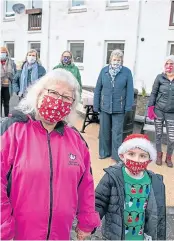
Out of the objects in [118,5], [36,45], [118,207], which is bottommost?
[118,207]

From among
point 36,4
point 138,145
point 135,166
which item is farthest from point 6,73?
point 36,4

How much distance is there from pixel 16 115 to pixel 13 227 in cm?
62

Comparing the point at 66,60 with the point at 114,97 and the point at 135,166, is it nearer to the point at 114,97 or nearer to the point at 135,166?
the point at 114,97

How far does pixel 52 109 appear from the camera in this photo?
6.16 feet

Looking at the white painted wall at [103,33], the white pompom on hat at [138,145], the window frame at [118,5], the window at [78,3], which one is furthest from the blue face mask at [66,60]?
the window at [78,3]

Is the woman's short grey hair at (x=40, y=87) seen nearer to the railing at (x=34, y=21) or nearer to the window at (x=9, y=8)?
the railing at (x=34, y=21)

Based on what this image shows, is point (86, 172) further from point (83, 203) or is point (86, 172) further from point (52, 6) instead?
point (52, 6)

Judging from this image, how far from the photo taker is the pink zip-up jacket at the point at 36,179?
5.63 ft

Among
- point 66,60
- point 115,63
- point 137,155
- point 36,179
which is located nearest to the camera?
point 36,179

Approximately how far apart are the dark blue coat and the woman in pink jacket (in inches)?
119

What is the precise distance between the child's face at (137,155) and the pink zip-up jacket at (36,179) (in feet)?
2.16

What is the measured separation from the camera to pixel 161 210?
2.37 metres

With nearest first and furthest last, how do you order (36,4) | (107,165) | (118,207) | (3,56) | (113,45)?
(118,207) < (107,165) < (3,56) < (113,45) < (36,4)

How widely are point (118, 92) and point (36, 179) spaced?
340 cm
